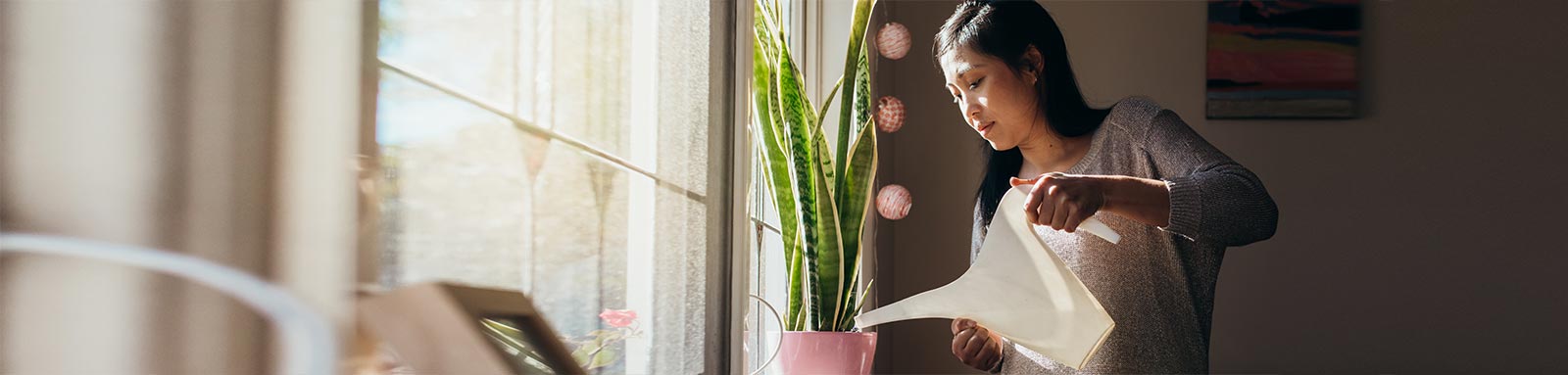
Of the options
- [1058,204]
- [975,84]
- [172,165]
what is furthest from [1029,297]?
[172,165]

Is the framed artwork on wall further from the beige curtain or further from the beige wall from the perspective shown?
the beige curtain

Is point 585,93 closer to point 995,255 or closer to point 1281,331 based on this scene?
point 995,255

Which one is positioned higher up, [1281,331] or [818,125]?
[818,125]

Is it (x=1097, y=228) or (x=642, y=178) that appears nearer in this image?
(x=642, y=178)

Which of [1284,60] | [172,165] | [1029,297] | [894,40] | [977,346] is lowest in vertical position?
[977,346]

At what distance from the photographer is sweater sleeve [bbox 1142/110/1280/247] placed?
115cm

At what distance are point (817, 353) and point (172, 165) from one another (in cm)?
112

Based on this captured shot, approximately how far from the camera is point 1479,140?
109 inches

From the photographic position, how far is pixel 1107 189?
1.11 metres

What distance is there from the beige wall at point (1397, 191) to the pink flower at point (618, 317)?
84.7 inches

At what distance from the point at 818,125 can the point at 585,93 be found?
38.2 inches

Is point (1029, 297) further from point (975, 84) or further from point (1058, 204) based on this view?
point (975, 84)

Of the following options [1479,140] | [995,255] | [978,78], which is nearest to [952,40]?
[978,78]

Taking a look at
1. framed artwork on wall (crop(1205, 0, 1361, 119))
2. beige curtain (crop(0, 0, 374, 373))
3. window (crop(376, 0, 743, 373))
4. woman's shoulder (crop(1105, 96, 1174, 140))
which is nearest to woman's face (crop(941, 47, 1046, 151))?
woman's shoulder (crop(1105, 96, 1174, 140))
